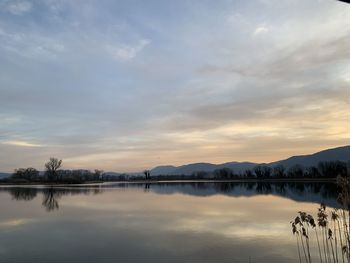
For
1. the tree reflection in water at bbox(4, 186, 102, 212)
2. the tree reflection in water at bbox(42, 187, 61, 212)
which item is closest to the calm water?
the tree reflection in water at bbox(42, 187, 61, 212)

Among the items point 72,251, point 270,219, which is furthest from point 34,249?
point 270,219

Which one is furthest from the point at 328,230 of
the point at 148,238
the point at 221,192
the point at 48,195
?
the point at 221,192

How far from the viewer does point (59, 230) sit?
13.4 m

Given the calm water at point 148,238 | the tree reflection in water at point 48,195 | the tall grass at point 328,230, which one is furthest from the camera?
the tree reflection in water at point 48,195

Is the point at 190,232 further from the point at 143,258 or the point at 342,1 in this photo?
the point at 342,1

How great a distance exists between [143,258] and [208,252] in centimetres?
176

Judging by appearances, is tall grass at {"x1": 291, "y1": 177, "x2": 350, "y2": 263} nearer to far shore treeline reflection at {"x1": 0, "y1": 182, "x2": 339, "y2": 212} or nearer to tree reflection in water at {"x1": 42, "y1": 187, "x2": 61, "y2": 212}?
far shore treeline reflection at {"x1": 0, "y1": 182, "x2": 339, "y2": 212}

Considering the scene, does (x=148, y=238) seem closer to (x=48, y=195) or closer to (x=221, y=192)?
(x=48, y=195)

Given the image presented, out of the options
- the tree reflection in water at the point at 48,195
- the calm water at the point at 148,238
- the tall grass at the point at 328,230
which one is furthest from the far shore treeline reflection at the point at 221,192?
the tall grass at the point at 328,230

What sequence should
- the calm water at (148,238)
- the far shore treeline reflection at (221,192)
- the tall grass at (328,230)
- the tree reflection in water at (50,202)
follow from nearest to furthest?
1. the tall grass at (328,230)
2. the calm water at (148,238)
3. the tree reflection in water at (50,202)
4. the far shore treeline reflection at (221,192)

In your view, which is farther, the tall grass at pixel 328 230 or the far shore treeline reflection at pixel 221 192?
the far shore treeline reflection at pixel 221 192

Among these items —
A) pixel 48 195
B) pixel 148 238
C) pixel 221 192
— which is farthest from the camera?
pixel 221 192

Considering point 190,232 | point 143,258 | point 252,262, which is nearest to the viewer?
point 252,262

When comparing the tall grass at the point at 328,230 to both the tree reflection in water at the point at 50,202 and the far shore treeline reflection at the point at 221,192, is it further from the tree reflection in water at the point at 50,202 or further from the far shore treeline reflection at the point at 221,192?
the tree reflection in water at the point at 50,202
